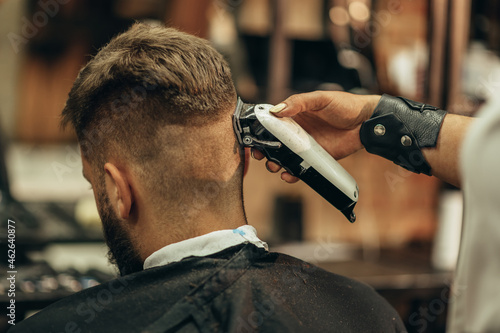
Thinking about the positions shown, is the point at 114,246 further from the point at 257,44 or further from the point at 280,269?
the point at 257,44

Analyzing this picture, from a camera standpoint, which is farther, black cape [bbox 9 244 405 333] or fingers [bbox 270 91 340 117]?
fingers [bbox 270 91 340 117]

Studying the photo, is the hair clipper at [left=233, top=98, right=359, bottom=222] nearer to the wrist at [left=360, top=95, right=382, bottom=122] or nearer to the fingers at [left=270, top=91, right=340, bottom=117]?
the fingers at [left=270, top=91, right=340, bottom=117]

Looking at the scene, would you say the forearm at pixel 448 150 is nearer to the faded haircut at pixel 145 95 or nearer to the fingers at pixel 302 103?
the fingers at pixel 302 103

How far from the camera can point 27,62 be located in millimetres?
2975

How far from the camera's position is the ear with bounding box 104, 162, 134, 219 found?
123 centimetres

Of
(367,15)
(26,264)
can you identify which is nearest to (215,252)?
(26,264)

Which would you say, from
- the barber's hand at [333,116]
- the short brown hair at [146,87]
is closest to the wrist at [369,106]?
the barber's hand at [333,116]

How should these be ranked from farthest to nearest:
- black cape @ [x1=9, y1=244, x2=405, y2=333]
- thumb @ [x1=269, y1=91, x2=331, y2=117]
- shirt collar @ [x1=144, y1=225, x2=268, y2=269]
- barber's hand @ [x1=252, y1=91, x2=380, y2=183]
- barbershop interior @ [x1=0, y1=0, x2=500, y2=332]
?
barbershop interior @ [x1=0, y1=0, x2=500, y2=332] → barber's hand @ [x1=252, y1=91, x2=380, y2=183] → thumb @ [x1=269, y1=91, x2=331, y2=117] → shirt collar @ [x1=144, y1=225, x2=268, y2=269] → black cape @ [x1=9, y1=244, x2=405, y2=333]

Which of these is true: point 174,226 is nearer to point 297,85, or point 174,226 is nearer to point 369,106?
point 369,106

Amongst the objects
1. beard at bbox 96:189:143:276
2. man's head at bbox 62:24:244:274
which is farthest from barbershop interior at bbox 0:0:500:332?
man's head at bbox 62:24:244:274

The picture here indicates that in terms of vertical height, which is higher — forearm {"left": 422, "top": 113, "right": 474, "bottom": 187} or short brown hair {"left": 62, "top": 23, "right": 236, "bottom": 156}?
short brown hair {"left": 62, "top": 23, "right": 236, "bottom": 156}

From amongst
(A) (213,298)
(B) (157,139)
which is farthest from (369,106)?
(A) (213,298)

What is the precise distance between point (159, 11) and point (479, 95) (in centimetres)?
214

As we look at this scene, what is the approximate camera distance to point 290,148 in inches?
50.6
